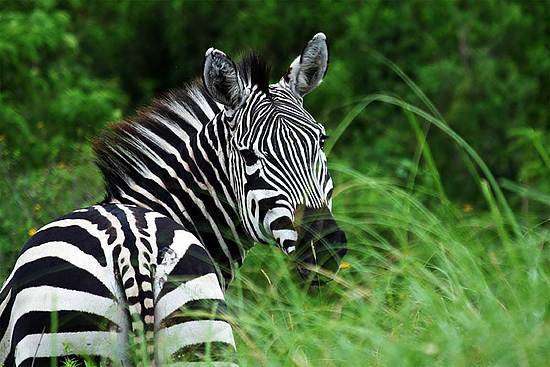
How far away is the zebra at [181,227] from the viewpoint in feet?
11.4

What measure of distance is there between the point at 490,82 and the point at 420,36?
5.23 feet

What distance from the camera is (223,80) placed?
4.67 meters

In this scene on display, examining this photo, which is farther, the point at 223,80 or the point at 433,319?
the point at 223,80

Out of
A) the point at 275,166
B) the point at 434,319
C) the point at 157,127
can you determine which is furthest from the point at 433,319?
the point at 157,127

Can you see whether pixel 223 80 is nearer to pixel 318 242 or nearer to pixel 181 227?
pixel 318 242

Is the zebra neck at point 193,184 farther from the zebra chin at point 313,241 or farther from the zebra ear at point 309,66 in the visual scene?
the zebra ear at point 309,66

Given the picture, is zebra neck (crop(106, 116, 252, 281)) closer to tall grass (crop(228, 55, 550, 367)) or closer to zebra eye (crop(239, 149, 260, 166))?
zebra eye (crop(239, 149, 260, 166))

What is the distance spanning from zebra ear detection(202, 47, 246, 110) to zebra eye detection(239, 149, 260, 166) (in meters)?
0.24

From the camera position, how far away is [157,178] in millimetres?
4586

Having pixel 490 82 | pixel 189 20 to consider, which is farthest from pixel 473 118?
pixel 189 20

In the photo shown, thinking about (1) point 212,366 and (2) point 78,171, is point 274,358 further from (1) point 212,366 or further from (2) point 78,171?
(2) point 78,171

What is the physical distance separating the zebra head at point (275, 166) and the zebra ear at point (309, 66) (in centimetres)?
18

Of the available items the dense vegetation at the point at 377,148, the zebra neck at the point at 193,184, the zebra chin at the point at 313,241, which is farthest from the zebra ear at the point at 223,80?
the zebra chin at the point at 313,241

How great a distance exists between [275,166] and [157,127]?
1.91 feet
